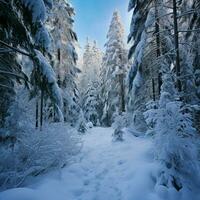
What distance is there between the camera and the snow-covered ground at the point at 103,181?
726 centimetres

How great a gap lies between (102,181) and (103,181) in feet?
0.12

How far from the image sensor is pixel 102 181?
8.71 meters

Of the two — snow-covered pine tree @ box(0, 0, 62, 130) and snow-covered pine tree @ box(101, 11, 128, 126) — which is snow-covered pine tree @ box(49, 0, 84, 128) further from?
snow-covered pine tree @ box(0, 0, 62, 130)

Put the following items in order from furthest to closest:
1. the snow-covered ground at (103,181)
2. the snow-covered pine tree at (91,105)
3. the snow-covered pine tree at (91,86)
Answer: the snow-covered pine tree at (91,86), the snow-covered pine tree at (91,105), the snow-covered ground at (103,181)

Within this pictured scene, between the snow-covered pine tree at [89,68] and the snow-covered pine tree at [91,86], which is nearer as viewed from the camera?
the snow-covered pine tree at [91,86]

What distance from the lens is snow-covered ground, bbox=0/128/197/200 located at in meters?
7.26

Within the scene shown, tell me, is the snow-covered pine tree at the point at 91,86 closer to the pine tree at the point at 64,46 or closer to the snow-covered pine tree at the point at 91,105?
the snow-covered pine tree at the point at 91,105

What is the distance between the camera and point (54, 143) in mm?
9750

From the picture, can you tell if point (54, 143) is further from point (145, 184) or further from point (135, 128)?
point (135, 128)

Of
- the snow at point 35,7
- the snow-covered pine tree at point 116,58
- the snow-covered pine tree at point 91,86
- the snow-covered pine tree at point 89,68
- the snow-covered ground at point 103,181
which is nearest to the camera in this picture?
the snow-covered ground at point 103,181

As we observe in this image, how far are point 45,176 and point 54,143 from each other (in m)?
1.26

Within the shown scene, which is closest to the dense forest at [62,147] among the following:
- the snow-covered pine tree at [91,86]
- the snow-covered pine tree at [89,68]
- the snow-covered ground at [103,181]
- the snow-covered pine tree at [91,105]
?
the snow-covered ground at [103,181]

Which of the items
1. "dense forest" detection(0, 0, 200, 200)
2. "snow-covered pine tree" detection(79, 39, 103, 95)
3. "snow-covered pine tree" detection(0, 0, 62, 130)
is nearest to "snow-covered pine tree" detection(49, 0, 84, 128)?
"dense forest" detection(0, 0, 200, 200)

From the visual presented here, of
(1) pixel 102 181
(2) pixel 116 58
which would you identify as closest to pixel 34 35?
(1) pixel 102 181
